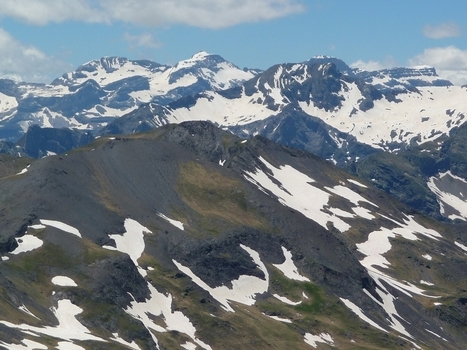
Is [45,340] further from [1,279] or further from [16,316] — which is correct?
[1,279]

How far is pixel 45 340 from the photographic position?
558 feet

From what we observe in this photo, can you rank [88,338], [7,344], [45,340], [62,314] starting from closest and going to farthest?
[7,344]
[45,340]
[88,338]
[62,314]

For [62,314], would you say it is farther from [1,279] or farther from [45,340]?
[45,340]

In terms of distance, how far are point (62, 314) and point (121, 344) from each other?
15939 mm

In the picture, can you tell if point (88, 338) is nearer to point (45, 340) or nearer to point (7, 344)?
point (45, 340)

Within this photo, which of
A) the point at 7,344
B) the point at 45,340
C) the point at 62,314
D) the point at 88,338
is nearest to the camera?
the point at 7,344

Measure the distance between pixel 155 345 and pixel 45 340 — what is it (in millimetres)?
33017

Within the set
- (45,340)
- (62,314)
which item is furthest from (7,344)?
(62,314)

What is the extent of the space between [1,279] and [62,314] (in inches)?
534

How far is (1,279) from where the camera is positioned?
639 ft

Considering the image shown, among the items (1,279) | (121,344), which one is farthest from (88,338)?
(1,279)

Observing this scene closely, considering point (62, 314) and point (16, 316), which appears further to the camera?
point (62, 314)

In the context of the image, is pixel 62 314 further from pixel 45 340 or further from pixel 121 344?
pixel 45 340

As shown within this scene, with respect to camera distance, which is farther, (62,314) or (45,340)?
(62,314)
